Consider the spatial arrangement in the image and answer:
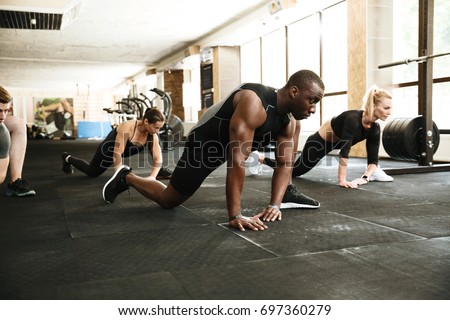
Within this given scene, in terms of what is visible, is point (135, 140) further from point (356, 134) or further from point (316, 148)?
point (356, 134)

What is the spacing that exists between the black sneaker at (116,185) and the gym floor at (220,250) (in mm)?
66

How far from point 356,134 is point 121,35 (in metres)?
7.93

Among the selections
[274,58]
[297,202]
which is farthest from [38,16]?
[297,202]

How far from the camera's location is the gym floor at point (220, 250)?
131 centimetres

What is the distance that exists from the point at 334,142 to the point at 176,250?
243 cm

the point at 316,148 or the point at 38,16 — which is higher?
the point at 38,16

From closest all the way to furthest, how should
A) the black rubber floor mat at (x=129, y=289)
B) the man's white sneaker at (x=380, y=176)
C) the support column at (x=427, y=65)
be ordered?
the black rubber floor mat at (x=129, y=289) < the man's white sneaker at (x=380, y=176) < the support column at (x=427, y=65)

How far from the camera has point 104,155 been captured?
12.9 ft

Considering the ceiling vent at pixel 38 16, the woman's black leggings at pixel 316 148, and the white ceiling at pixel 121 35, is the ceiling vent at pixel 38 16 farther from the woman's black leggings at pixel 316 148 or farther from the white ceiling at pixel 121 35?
the woman's black leggings at pixel 316 148

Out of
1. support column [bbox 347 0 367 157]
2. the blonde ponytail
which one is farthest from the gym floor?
support column [bbox 347 0 367 157]

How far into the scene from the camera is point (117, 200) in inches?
118

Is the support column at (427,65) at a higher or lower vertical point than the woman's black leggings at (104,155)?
higher

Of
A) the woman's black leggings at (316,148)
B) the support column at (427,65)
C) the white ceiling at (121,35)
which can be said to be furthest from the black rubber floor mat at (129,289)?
the white ceiling at (121,35)

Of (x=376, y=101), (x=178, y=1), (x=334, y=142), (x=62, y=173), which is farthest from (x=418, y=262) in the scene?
(x=178, y=1)
